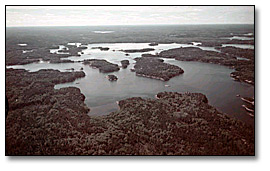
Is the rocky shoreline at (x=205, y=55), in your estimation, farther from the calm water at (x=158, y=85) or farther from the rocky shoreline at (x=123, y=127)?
the rocky shoreline at (x=123, y=127)

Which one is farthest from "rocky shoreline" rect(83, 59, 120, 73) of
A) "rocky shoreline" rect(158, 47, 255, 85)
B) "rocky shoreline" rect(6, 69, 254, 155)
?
"rocky shoreline" rect(6, 69, 254, 155)

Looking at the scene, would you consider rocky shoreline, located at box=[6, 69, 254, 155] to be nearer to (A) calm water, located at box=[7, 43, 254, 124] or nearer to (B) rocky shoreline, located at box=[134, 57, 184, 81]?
(A) calm water, located at box=[7, 43, 254, 124]

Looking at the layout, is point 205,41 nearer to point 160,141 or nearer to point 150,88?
point 150,88

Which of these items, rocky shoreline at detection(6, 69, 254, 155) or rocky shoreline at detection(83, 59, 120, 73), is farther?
rocky shoreline at detection(83, 59, 120, 73)

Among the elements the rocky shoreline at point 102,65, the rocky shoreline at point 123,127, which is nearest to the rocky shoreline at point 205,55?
the rocky shoreline at point 102,65

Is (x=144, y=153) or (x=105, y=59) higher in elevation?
(x=105, y=59)
